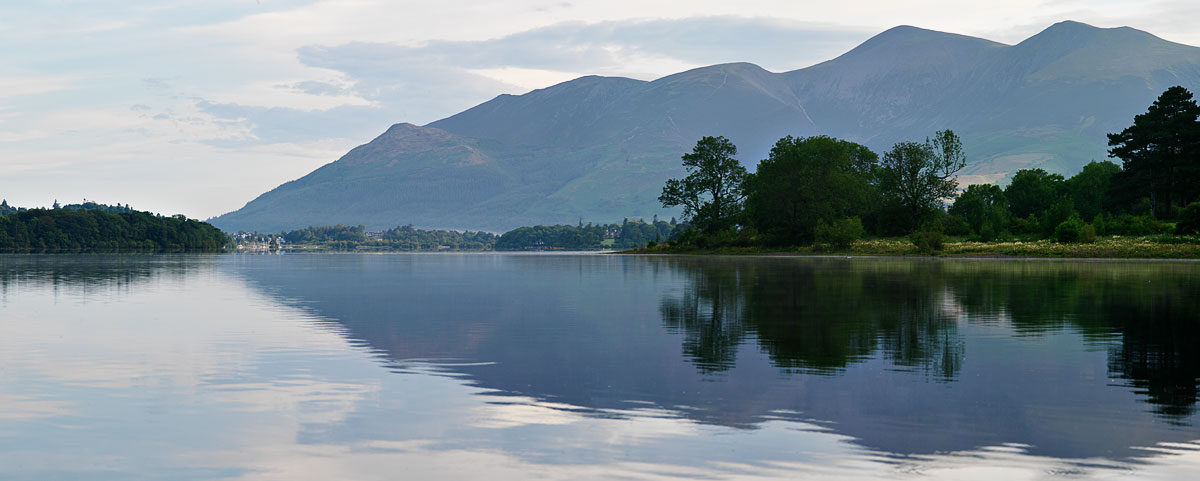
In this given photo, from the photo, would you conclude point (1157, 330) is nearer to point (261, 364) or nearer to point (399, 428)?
point (399, 428)

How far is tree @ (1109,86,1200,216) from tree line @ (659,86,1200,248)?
128 millimetres

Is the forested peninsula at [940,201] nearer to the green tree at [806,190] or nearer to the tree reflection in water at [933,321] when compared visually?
the green tree at [806,190]

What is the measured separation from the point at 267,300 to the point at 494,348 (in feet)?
69.1

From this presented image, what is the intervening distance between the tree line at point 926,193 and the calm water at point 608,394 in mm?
80197

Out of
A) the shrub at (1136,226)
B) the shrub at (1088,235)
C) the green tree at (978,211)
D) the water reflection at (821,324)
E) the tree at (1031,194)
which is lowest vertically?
the water reflection at (821,324)

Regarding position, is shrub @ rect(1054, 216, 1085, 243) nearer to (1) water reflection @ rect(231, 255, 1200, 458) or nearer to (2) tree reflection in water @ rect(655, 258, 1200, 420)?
(2) tree reflection in water @ rect(655, 258, 1200, 420)

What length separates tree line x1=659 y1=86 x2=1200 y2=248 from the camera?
100250 mm

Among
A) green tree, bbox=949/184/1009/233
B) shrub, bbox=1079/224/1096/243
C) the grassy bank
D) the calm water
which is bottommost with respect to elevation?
the calm water

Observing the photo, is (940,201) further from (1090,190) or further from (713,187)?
(713,187)

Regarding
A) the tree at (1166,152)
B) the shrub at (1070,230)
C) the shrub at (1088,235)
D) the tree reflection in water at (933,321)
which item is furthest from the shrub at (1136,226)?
the tree reflection in water at (933,321)

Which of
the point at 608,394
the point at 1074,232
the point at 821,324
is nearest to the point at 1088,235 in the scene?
the point at 1074,232

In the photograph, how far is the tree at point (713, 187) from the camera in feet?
461

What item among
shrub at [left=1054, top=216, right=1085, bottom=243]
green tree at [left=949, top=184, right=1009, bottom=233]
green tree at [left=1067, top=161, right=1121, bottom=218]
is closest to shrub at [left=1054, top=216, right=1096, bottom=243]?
shrub at [left=1054, top=216, right=1085, bottom=243]

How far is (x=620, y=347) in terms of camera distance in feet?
70.9
